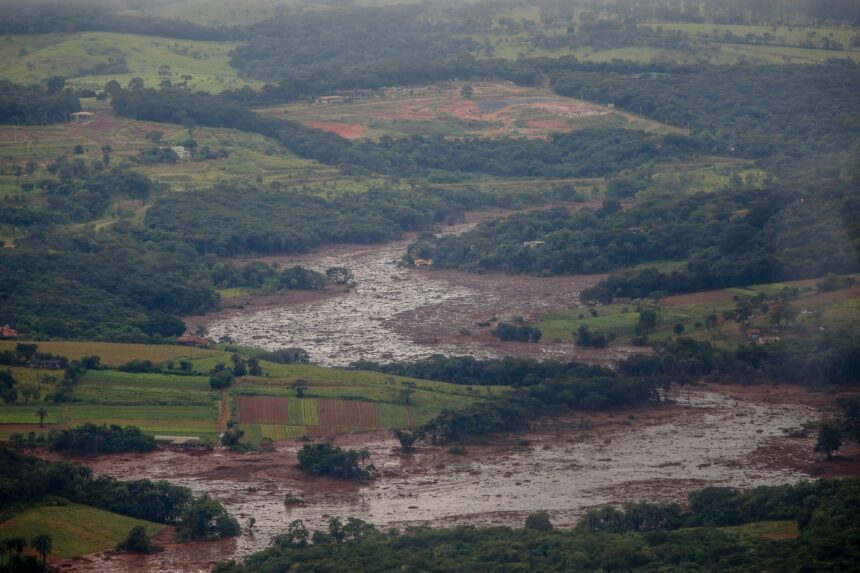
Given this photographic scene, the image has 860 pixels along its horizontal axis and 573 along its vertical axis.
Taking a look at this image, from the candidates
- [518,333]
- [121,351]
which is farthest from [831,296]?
[121,351]

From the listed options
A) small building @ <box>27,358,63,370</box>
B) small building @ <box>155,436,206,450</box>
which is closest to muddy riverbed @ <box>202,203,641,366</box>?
small building @ <box>27,358,63,370</box>

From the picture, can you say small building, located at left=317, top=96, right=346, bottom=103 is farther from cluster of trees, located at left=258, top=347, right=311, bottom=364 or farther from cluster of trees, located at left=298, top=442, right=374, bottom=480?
cluster of trees, located at left=298, top=442, right=374, bottom=480

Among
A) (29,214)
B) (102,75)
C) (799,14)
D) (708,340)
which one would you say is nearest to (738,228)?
(708,340)

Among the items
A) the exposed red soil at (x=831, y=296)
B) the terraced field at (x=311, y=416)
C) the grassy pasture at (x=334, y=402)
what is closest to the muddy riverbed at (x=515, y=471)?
the terraced field at (x=311, y=416)

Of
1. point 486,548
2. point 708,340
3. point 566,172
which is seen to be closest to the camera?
point 486,548

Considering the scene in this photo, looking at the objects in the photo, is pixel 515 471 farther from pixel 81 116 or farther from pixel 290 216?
pixel 81 116

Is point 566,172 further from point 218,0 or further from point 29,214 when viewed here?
point 218,0

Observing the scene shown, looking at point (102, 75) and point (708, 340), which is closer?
point (708, 340)
